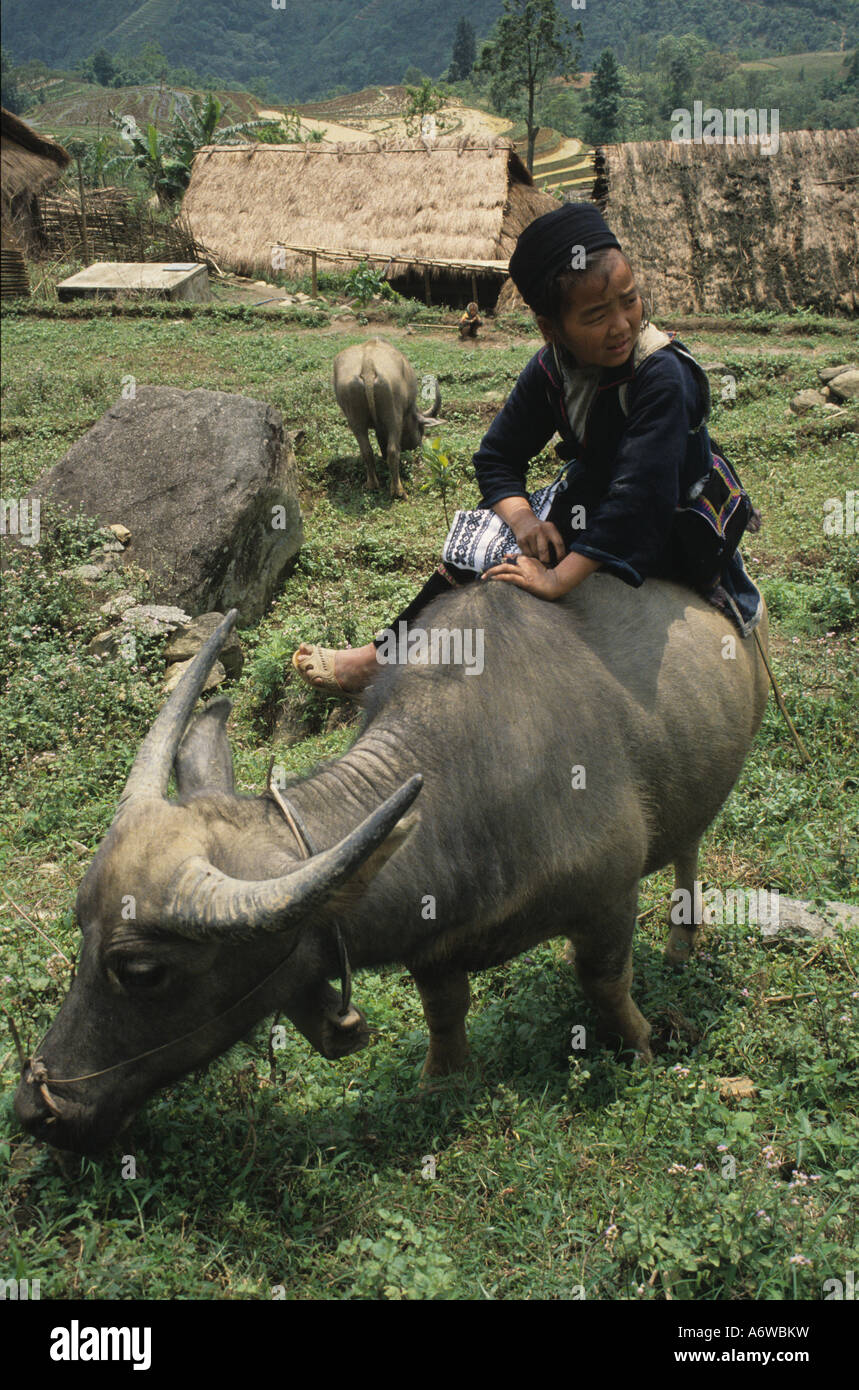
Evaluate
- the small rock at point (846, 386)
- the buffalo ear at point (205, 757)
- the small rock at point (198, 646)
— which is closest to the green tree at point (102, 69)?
the small rock at point (846, 386)

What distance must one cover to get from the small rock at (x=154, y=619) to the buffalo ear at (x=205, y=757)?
10.9ft

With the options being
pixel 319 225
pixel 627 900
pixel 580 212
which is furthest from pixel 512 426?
pixel 319 225

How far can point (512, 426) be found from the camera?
10.4ft

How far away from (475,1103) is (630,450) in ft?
6.29

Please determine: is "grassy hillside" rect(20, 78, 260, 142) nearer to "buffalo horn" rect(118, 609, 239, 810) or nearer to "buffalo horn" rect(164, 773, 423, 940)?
"buffalo horn" rect(118, 609, 239, 810)

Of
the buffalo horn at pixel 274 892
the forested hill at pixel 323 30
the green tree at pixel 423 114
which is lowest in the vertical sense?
the buffalo horn at pixel 274 892

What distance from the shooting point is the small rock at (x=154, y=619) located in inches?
229

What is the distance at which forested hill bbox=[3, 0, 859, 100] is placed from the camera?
118m

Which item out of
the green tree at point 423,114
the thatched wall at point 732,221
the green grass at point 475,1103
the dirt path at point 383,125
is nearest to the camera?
the green grass at point 475,1103

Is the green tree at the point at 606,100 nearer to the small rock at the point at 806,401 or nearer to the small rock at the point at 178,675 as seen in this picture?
the small rock at the point at 806,401

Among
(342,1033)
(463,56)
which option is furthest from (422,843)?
(463,56)

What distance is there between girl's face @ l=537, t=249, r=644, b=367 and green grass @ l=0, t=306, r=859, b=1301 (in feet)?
6.58

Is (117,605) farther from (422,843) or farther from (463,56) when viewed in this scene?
(463,56)

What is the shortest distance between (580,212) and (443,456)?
13.4ft
